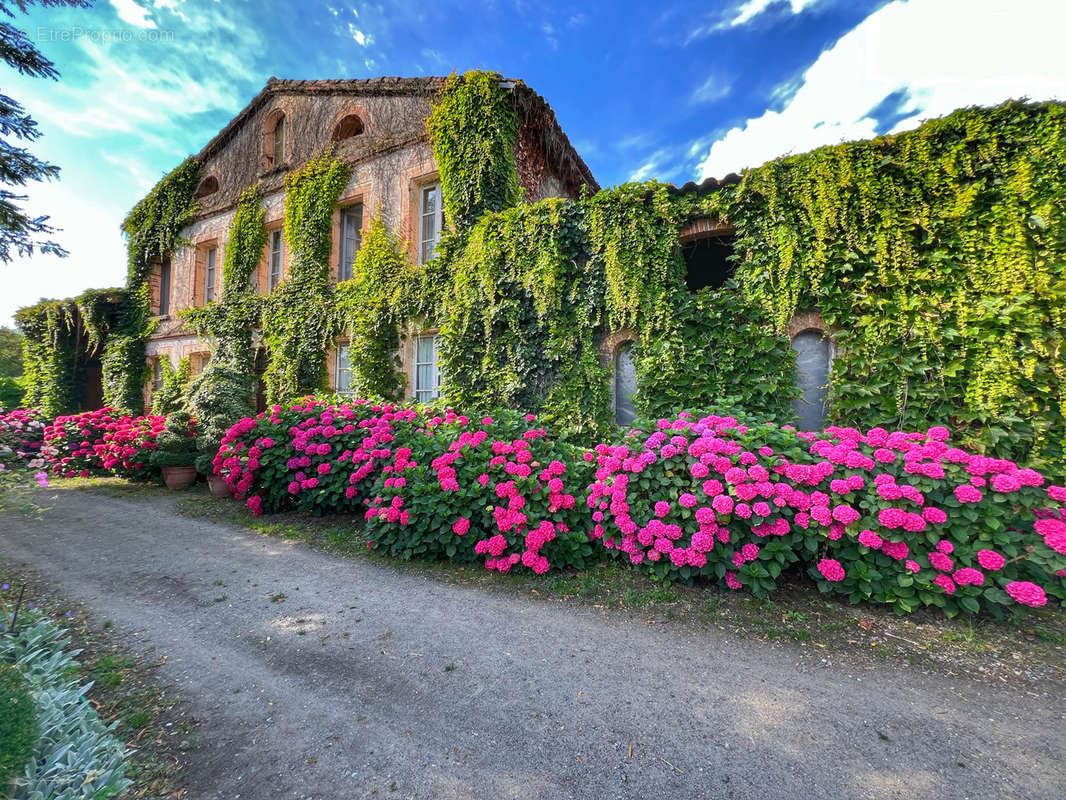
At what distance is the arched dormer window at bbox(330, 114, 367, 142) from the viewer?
10.6 metres

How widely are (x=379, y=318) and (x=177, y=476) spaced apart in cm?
509

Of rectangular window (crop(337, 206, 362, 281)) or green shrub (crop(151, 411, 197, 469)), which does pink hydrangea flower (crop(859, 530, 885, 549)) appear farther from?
rectangular window (crop(337, 206, 362, 281))

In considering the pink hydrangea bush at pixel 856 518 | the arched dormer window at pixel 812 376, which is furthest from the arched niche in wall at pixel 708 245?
the pink hydrangea bush at pixel 856 518

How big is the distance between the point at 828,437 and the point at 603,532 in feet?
7.53

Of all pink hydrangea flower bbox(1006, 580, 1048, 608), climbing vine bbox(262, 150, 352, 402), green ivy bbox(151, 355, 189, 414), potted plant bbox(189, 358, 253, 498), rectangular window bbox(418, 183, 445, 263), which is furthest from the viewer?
green ivy bbox(151, 355, 189, 414)

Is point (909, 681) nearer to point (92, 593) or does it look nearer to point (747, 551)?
point (747, 551)

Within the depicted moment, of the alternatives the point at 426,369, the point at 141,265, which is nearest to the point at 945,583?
the point at 426,369

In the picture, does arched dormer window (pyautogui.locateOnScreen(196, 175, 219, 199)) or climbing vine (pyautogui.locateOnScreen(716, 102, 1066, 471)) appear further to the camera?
arched dormer window (pyautogui.locateOnScreen(196, 175, 219, 199))

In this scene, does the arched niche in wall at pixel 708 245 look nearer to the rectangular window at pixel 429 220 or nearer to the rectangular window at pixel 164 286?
the rectangular window at pixel 429 220

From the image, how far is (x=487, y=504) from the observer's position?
174 inches

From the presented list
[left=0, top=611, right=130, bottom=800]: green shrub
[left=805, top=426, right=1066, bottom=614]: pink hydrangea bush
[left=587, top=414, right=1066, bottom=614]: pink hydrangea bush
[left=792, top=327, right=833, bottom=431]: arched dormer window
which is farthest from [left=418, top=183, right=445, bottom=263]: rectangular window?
[left=805, top=426, right=1066, bottom=614]: pink hydrangea bush

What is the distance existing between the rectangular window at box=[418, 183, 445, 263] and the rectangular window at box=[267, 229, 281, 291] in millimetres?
4870

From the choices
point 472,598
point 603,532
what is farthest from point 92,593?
point 603,532

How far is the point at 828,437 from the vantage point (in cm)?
407
